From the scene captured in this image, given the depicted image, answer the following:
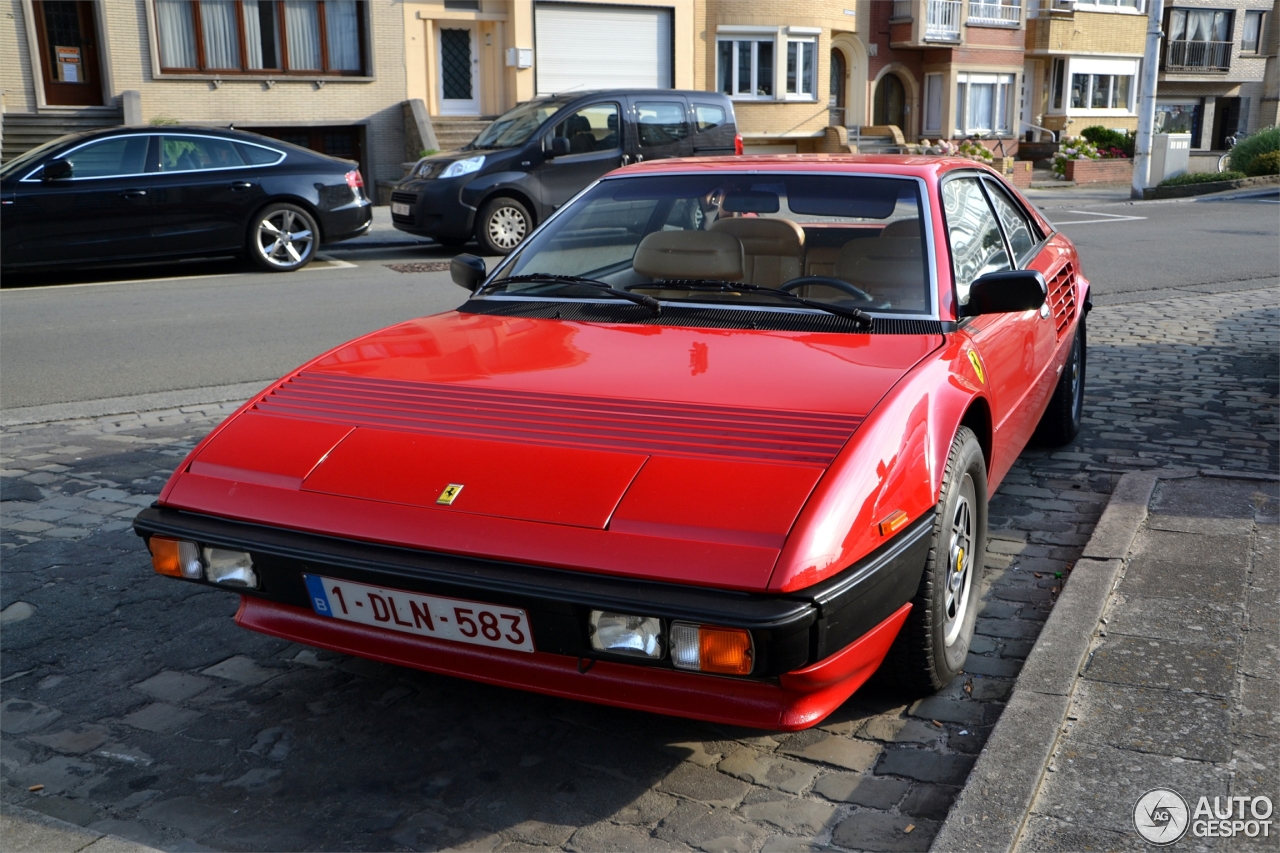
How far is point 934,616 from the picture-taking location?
302 centimetres

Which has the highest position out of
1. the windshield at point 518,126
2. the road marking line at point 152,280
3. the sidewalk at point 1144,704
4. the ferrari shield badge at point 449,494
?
the windshield at point 518,126

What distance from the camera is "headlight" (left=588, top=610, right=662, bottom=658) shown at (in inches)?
98.7

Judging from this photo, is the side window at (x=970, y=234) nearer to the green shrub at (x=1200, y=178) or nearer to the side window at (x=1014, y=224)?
the side window at (x=1014, y=224)

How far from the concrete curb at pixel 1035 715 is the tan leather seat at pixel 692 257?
1517 millimetres

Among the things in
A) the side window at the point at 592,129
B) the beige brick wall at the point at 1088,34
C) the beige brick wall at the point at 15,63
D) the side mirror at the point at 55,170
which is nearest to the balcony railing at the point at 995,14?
the beige brick wall at the point at 1088,34

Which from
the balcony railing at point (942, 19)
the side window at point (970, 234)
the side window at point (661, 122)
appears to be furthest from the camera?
the balcony railing at point (942, 19)

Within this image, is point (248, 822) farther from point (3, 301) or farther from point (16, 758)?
point (3, 301)

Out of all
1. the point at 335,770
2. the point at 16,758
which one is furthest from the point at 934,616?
the point at 16,758

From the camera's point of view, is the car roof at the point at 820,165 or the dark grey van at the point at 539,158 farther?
the dark grey van at the point at 539,158

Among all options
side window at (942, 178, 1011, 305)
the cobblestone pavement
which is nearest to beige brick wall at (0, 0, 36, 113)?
the cobblestone pavement

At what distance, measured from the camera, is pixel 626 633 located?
2531mm

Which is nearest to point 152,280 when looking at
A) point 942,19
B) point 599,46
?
point 599,46

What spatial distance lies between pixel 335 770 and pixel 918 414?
5.72ft

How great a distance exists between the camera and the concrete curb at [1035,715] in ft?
8.32
